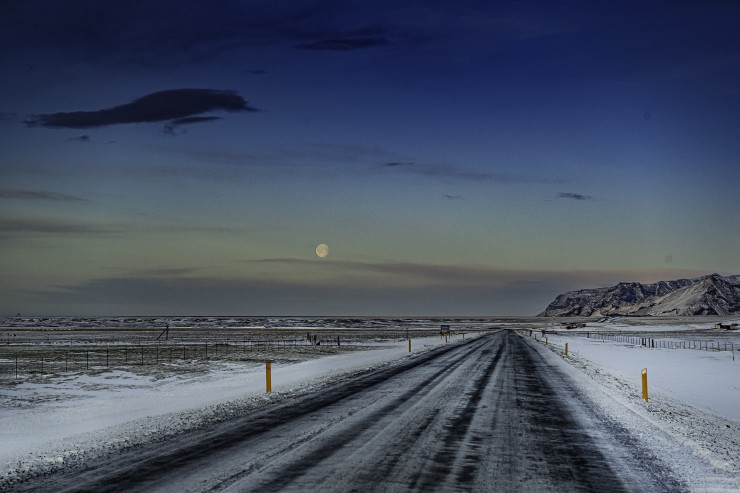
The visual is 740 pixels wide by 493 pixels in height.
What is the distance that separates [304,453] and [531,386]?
49.7 ft

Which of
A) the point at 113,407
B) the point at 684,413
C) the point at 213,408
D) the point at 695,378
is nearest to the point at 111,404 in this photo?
the point at 113,407

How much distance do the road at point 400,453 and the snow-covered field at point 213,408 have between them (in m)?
0.90

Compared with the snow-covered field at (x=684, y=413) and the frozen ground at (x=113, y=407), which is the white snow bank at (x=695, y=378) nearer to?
the snow-covered field at (x=684, y=413)

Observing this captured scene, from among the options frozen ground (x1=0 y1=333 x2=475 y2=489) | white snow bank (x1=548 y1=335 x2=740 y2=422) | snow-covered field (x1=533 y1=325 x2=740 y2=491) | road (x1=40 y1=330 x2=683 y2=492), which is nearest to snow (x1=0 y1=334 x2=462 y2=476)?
frozen ground (x1=0 y1=333 x2=475 y2=489)

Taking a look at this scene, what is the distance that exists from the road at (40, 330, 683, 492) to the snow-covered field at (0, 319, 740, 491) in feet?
2.95

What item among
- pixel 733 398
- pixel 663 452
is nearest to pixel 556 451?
pixel 663 452

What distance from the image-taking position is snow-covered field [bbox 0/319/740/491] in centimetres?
1181

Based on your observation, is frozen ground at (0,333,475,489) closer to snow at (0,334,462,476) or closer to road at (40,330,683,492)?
snow at (0,334,462,476)

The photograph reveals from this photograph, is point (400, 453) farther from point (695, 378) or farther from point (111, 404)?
point (695, 378)

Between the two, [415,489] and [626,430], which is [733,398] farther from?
[415,489]

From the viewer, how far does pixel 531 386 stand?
24.6 meters

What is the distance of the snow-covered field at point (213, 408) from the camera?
1181 cm

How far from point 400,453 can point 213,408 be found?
914cm

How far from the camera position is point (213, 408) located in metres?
18.9
